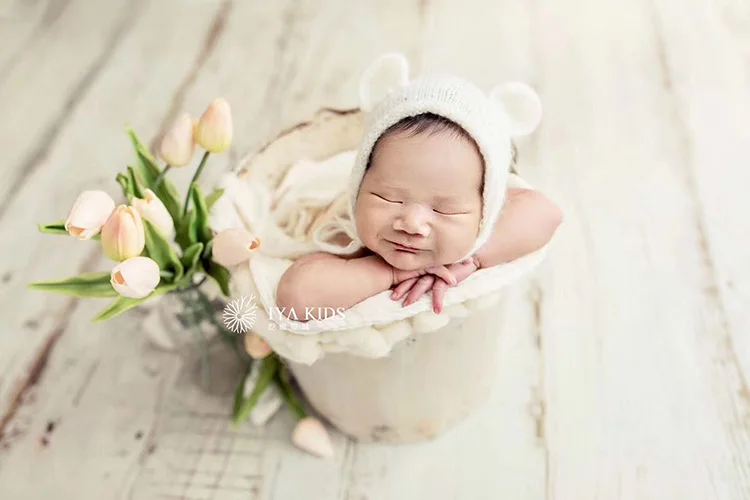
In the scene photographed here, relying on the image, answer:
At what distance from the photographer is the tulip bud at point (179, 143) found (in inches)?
30.7

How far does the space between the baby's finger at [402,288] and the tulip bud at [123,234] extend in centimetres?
26

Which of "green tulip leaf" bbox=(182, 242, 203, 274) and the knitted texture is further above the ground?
the knitted texture

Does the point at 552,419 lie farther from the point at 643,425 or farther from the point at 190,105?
the point at 190,105

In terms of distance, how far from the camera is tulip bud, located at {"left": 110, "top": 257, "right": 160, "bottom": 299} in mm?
684

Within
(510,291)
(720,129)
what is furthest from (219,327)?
(720,129)

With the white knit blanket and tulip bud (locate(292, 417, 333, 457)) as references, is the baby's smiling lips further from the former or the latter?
tulip bud (locate(292, 417, 333, 457))

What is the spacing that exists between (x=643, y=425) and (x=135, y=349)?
2.49 ft

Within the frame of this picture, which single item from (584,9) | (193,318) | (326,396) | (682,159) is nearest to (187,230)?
(193,318)

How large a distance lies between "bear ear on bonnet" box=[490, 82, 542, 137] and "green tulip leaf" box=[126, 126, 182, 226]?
0.39 metres

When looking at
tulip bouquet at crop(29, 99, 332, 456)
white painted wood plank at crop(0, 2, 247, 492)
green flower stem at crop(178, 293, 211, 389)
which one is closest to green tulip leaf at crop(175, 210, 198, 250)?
tulip bouquet at crop(29, 99, 332, 456)

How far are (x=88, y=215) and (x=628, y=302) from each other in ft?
2.62

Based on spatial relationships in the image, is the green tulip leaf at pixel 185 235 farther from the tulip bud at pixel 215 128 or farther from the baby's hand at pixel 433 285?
the baby's hand at pixel 433 285

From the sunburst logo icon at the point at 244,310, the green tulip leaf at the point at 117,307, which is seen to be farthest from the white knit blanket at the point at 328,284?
the green tulip leaf at the point at 117,307

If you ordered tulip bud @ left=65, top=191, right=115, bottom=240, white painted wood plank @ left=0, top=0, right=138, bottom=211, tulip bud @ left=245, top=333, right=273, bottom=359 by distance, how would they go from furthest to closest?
white painted wood plank @ left=0, top=0, right=138, bottom=211
tulip bud @ left=245, top=333, right=273, bottom=359
tulip bud @ left=65, top=191, right=115, bottom=240
